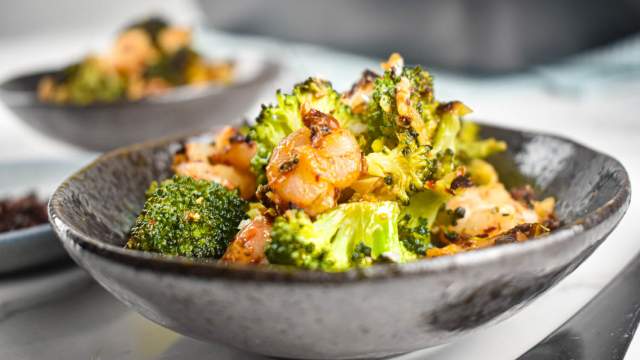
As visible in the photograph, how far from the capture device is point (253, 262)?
48.4 inches

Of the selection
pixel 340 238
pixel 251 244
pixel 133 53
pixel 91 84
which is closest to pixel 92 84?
pixel 91 84

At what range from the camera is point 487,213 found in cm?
146

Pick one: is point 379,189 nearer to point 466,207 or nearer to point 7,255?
point 466,207

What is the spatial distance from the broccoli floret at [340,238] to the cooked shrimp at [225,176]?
15.1 inches

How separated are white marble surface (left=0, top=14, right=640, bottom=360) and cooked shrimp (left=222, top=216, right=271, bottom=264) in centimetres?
21

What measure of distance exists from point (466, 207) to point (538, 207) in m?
0.19

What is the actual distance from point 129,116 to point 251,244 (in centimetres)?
160

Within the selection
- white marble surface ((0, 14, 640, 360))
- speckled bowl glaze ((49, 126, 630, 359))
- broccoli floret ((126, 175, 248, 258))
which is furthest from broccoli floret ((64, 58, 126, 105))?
speckled bowl glaze ((49, 126, 630, 359))

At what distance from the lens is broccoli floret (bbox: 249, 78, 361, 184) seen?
56.6 inches

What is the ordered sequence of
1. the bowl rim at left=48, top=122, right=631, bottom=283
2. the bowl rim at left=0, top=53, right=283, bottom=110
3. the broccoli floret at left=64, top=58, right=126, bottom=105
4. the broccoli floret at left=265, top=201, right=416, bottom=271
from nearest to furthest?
the bowl rim at left=48, top=122, right=631, bottom=283 → the broccoli floret at left=265, top=201, right=416, bottom=271 → the bowl rim at left=0, top=53, right=283, bottom=110 → the broccoli floret at left=64, top=58, right=126, bottom=105

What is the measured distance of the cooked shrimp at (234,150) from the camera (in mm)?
1599

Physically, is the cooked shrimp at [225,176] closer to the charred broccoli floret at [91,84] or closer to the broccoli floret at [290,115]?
the broccoli floret at [290,115]

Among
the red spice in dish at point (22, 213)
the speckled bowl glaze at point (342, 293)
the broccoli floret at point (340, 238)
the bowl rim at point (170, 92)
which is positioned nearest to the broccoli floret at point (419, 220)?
the broccoli floret at point (340, 238)

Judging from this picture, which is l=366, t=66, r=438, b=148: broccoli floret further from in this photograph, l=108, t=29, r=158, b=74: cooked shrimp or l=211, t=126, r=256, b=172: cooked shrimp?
l=108, t=29, r=158, b=74: cooked shrimp
